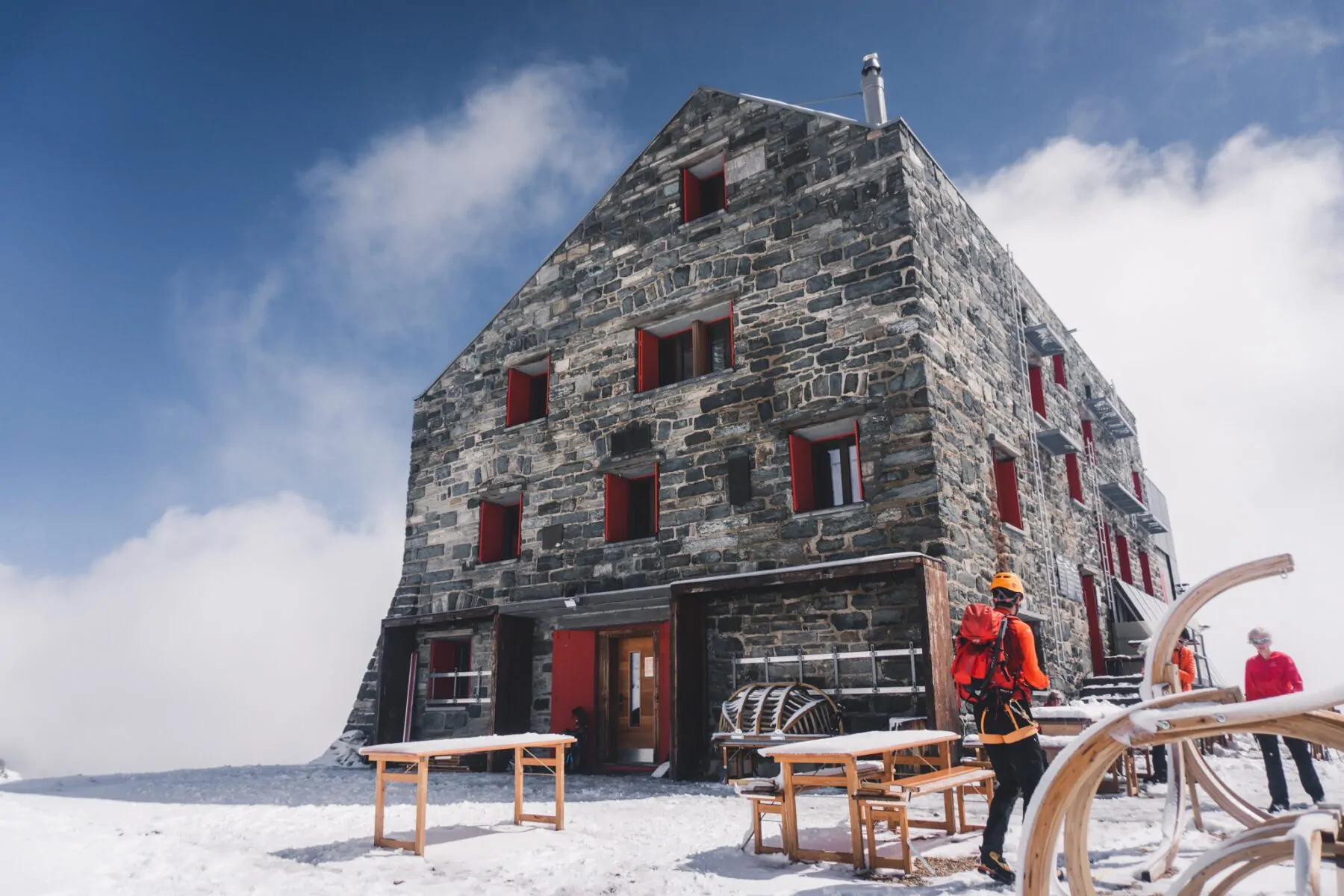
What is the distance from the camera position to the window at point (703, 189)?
13203mm

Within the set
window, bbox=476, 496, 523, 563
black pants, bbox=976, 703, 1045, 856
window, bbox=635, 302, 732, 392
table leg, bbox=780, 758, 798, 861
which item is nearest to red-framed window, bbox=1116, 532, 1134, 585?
window, bbox=635, 302, 732, 392

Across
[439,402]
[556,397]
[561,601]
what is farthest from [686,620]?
[439,402]

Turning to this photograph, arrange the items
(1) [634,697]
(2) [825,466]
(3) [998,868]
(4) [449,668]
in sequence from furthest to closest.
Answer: (4) [449,668], (1) [634,697], (2) [825,466], (3) [998,868]

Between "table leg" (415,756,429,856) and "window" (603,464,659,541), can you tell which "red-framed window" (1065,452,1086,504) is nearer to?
"window" (603,464,659,541)

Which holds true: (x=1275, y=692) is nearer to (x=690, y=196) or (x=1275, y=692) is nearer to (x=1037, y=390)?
(x=1037, y=390)

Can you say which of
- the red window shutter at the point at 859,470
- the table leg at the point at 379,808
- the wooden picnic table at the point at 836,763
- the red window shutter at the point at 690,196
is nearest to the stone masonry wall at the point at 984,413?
the red window shutter at the point at 859,470

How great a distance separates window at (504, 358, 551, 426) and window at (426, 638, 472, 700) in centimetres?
357

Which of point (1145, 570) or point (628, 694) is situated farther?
point (1145, 570)

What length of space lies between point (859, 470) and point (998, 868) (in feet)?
21.6

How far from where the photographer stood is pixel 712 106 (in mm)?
13398

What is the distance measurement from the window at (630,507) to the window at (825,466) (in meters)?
2.17

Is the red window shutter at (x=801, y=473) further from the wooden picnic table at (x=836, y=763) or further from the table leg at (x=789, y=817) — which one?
the table leg at (x=789, y=817)

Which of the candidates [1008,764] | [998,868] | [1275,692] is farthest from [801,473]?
[998,868]

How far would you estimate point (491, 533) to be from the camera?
14.2m
